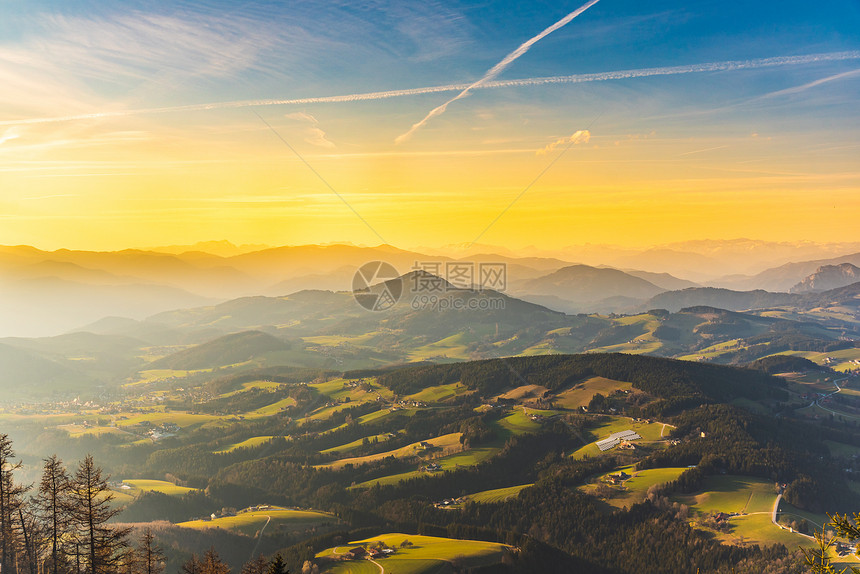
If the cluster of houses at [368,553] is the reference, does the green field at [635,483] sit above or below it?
above

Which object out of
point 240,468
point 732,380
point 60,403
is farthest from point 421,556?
point 60,403

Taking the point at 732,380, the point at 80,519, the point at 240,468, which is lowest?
the point at 240,468

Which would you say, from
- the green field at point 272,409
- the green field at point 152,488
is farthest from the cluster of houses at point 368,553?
the green field at point 272,409

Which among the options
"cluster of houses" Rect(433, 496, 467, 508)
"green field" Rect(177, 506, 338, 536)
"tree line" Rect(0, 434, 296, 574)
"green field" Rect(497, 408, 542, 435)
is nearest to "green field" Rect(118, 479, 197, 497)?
"green field" Rect(177, 506, 338, 536)

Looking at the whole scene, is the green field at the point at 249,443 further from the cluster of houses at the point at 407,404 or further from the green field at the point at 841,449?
the green field at the point at 841,449

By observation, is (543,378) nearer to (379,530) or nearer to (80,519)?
(379,530)

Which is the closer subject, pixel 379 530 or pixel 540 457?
pixel 379 530
